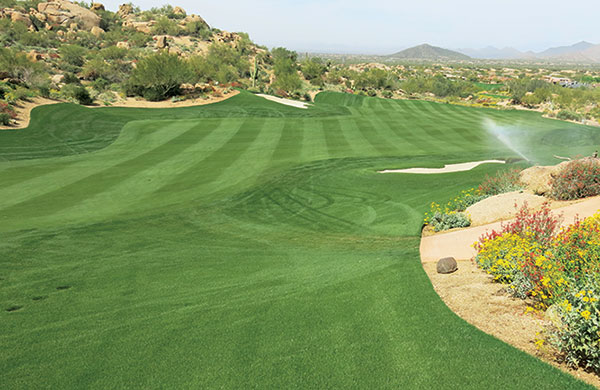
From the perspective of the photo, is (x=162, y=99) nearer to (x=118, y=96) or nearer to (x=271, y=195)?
(x=118, y=96)

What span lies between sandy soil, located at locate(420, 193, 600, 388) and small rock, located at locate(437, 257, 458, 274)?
0.45ft

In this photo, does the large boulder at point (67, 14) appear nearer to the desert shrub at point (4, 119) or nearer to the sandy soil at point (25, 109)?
the sandy soil at point (25, 109)

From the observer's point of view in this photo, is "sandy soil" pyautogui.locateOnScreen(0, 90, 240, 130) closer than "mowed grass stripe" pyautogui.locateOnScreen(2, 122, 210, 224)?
No

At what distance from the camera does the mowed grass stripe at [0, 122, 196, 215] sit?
608 inches

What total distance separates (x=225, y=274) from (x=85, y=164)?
55.7 feet

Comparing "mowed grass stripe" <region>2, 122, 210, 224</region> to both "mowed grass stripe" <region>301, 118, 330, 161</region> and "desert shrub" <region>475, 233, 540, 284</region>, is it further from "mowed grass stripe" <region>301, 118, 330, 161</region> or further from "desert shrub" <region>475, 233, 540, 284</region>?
"desert shrub" <region>475, 233, 540, 284</region>

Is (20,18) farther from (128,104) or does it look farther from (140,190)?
(140,190)

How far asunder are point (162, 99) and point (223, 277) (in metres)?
43.4

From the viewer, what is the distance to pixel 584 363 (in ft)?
16.4

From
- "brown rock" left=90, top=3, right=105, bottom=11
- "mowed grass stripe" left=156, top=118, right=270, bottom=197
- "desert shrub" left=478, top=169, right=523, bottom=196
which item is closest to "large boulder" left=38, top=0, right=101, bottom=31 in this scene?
"brown rock" left=90, top=3, right=105, bottom=11

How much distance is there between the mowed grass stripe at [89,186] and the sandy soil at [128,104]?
463 inches

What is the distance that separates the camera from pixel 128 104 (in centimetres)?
4184

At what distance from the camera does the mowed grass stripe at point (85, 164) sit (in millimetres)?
15453

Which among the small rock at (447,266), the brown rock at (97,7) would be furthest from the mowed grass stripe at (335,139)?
the brown rock at (97,7)
